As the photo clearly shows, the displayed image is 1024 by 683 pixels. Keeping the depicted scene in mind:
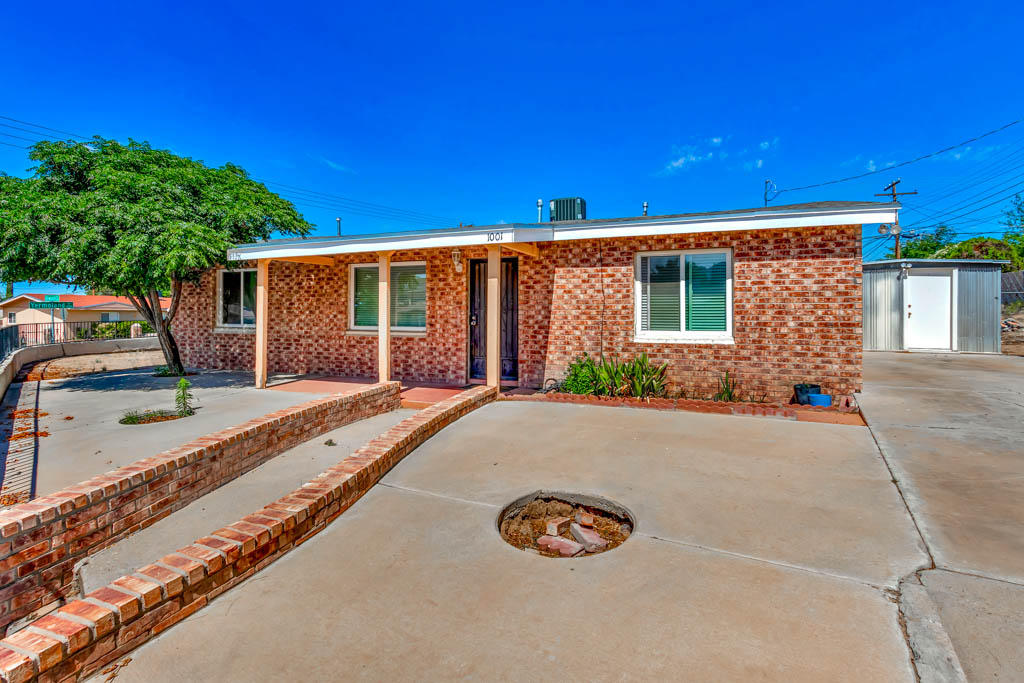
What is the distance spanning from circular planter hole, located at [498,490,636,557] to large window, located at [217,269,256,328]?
33.1 feet

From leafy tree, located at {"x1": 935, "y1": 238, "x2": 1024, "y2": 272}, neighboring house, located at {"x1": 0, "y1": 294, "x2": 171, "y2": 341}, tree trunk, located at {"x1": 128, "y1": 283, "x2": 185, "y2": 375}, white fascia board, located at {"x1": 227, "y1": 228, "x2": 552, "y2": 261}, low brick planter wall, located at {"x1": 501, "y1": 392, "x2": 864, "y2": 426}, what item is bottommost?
low brick planter wall, located at {"x1": 501, "y1": 392, "x2": 864, "y2": 426}

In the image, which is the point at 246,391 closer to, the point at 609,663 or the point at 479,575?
the point at 479,575

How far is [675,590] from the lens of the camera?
2535 mm

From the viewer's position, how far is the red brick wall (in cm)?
702

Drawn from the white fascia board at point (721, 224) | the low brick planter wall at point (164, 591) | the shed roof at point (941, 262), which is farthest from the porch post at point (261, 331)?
the shed roof at point (941, 262)

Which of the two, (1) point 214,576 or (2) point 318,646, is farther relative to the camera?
(1) point 214,576

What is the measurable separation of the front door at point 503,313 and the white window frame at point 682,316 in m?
2.25

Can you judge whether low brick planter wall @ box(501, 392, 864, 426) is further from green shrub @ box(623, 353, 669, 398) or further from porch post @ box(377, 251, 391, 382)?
porch post @ box(377, 251, 391, 382)

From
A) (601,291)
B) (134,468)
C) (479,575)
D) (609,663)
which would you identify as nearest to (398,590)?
(479,575)

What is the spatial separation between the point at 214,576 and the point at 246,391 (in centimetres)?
720

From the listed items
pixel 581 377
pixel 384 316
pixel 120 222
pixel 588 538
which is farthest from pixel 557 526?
pixel 120 222

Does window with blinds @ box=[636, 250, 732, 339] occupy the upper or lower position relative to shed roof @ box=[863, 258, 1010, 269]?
lower

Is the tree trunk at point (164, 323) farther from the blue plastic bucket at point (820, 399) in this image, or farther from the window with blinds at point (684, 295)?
the blue plastic bucket at point (820, 399)

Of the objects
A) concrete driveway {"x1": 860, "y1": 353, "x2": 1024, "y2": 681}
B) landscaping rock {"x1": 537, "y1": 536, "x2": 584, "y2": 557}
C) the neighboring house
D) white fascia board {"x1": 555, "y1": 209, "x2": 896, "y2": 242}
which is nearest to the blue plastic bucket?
concrete driveway {"x1": 860, "y1": 353, "x2": 1024, "y2": 681}
